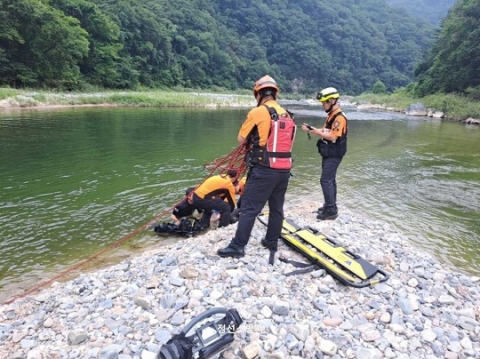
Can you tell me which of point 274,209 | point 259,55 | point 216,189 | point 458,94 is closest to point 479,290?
point 274,209

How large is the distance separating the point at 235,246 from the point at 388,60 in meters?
192

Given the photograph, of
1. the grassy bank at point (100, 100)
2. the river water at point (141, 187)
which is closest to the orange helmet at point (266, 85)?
the river water at point (141, 187)

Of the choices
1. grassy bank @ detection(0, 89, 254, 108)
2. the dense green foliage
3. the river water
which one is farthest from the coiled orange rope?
the dense green foliage

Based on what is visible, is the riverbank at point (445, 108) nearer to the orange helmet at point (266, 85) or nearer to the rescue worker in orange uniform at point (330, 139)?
the rescue worker in orange uniform at point (330, 139)

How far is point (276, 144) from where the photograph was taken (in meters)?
5.29

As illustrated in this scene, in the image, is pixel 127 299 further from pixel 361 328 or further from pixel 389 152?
pixel 389 152

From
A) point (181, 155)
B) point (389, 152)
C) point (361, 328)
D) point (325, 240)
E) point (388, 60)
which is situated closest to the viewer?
point (361, 328)

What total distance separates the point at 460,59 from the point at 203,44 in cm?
7532

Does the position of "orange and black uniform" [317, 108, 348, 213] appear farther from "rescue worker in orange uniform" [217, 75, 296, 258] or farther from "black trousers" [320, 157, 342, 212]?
"rescue worker in orange uniform" [217, 75, 296, 258]

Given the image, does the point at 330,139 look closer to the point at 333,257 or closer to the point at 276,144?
the point at 276,144

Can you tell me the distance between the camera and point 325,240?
250 inches

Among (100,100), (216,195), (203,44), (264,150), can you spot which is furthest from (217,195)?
(203,44)

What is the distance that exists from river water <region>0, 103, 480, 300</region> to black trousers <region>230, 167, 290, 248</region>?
303 cm

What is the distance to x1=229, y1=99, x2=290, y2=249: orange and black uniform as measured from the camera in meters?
5.23
